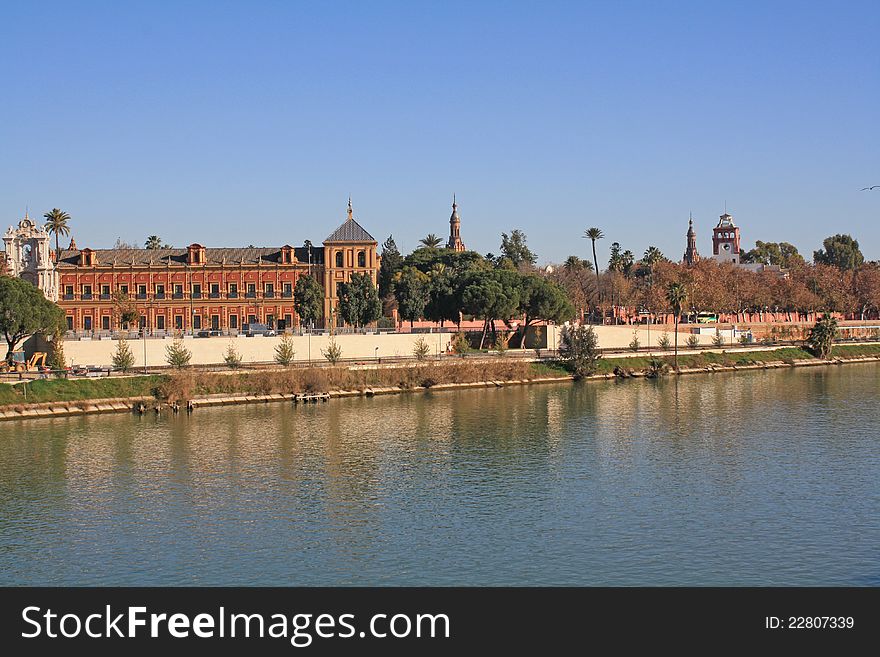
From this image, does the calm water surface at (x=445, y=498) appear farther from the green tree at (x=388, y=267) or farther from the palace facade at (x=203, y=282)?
the green tree at (x=388, y=267)

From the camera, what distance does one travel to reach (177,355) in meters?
71.2

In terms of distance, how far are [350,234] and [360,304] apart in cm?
1251

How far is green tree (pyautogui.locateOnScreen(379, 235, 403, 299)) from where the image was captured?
12081 centimetres

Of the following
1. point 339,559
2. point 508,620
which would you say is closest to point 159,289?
point 339,559

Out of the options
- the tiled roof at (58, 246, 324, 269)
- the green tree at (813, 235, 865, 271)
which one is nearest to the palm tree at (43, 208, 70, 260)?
the tiled roof at (58, 246, 324, 269)

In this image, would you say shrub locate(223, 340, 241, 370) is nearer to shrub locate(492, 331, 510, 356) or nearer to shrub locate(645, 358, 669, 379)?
shrub locate(492, 331, 510, 356)

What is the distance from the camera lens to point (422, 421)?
58.7 metres

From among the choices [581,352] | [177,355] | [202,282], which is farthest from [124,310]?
[581,352]

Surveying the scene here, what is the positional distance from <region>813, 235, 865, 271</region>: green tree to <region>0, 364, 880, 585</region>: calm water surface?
137m

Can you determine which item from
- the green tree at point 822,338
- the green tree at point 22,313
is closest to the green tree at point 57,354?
the green tree at point 22,313

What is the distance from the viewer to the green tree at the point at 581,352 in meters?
83.7

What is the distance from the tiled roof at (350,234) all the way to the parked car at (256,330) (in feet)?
38.0

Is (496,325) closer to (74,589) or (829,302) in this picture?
(829,302)

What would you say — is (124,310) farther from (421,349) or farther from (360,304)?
(421,349)
